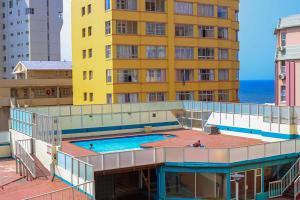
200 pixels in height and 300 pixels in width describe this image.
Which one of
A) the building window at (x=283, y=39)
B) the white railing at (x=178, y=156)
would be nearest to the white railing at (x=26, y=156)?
the white railing at (x=178, y=156)

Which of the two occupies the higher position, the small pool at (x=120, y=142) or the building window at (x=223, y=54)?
the building window at (x=223, y=54)

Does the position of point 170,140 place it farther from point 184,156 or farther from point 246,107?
point 184,156

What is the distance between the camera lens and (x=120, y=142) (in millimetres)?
43000

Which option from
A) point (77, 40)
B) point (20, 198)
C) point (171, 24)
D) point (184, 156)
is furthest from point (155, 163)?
point (77, 40)

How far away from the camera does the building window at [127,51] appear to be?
5525cm

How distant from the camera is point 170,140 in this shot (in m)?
42.1

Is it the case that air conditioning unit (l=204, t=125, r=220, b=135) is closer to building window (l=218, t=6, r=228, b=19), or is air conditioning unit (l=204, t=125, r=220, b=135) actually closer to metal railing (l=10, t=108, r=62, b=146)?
metal railing (l=10, t=108, r=62, b=146)

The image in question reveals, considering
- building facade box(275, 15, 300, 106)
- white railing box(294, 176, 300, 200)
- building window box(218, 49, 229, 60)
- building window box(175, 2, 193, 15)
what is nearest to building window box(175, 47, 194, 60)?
building window box(175, 2, 193, 15)

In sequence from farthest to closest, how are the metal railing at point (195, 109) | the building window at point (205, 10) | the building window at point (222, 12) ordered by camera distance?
the building window at point (222, 12)
the building window at point (205, 10)
the metal railing at point (195, 109)

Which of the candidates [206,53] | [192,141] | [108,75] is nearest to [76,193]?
[192,141]

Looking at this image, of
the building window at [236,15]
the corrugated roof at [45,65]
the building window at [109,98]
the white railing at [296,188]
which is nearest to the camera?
the white railing at [296,188]

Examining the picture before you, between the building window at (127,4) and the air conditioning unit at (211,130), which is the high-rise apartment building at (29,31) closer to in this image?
the building window at (127,4)

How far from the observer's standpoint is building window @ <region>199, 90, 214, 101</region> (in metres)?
62.4

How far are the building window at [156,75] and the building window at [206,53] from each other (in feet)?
22.0
